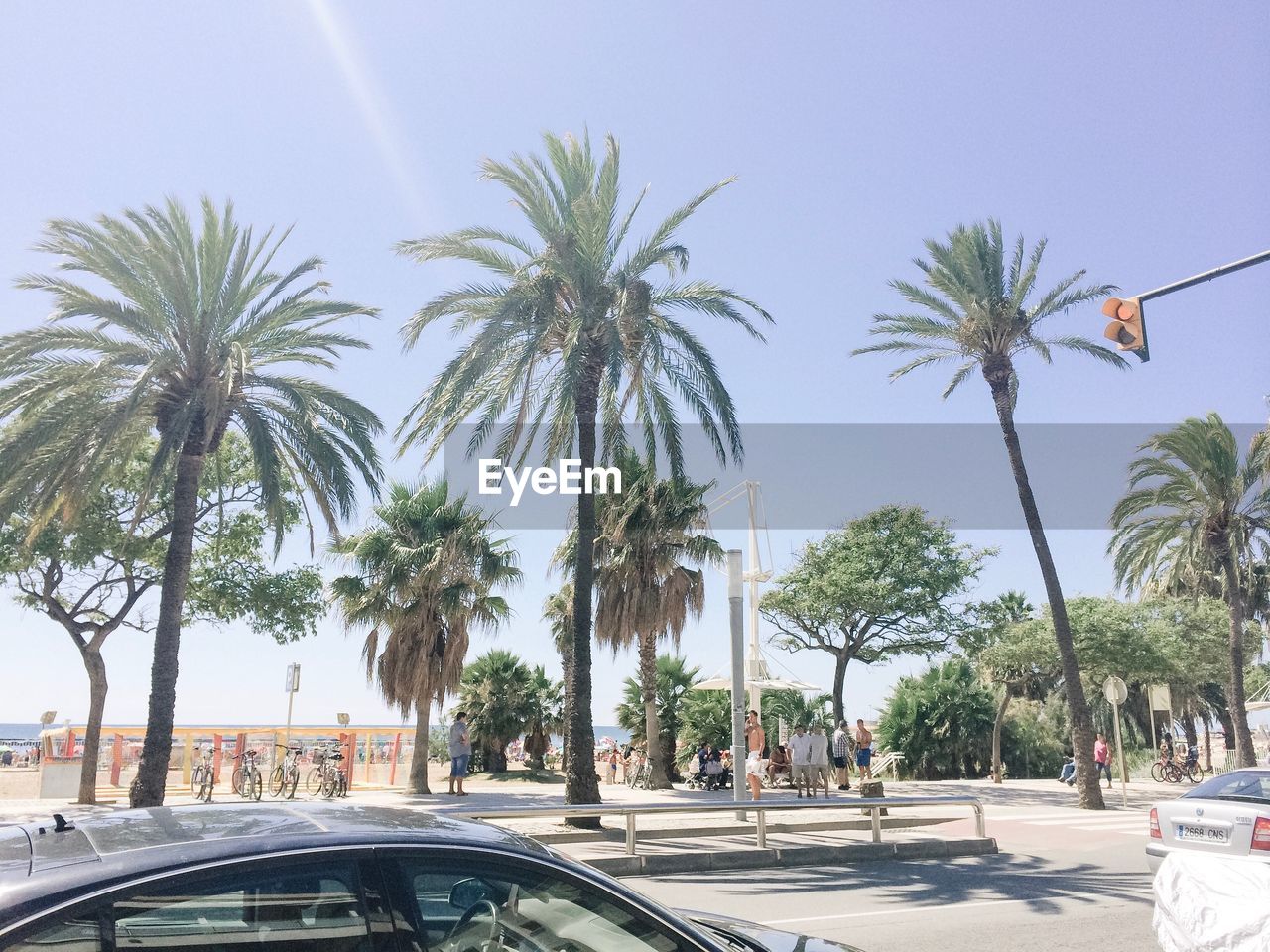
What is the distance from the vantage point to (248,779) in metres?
23.7

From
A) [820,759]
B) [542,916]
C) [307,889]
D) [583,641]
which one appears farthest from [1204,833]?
[820,759]

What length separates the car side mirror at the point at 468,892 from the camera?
2868 millimetres

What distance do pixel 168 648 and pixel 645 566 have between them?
14.1 m

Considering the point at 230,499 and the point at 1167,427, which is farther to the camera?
the point at 1167,427

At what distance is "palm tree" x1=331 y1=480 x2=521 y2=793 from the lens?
26.4 meters

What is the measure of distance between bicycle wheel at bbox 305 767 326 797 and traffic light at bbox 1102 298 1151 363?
68.8 ft

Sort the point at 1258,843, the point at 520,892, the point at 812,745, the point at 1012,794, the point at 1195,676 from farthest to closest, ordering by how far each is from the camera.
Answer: the point at 1195,676 → the point at 1012,794 → the point at 812,745 → the point at 1258,843 → the point at 520,892

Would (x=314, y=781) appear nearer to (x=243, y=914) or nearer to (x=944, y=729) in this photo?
(x=944, y=729)

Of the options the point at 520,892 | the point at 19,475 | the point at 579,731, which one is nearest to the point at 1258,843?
the point at 520,892

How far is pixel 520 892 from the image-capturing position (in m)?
2.95

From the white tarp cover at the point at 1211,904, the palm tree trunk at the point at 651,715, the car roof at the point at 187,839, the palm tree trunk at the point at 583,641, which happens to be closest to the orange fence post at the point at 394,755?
the palm tree trunk at the point at 651,715

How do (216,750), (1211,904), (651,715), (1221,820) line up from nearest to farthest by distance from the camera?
(1211,904) < (1221,820) < (216,750) < (651,715)

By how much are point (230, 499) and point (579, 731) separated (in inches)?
495

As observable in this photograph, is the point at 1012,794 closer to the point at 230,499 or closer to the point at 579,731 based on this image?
the point at 579,731
